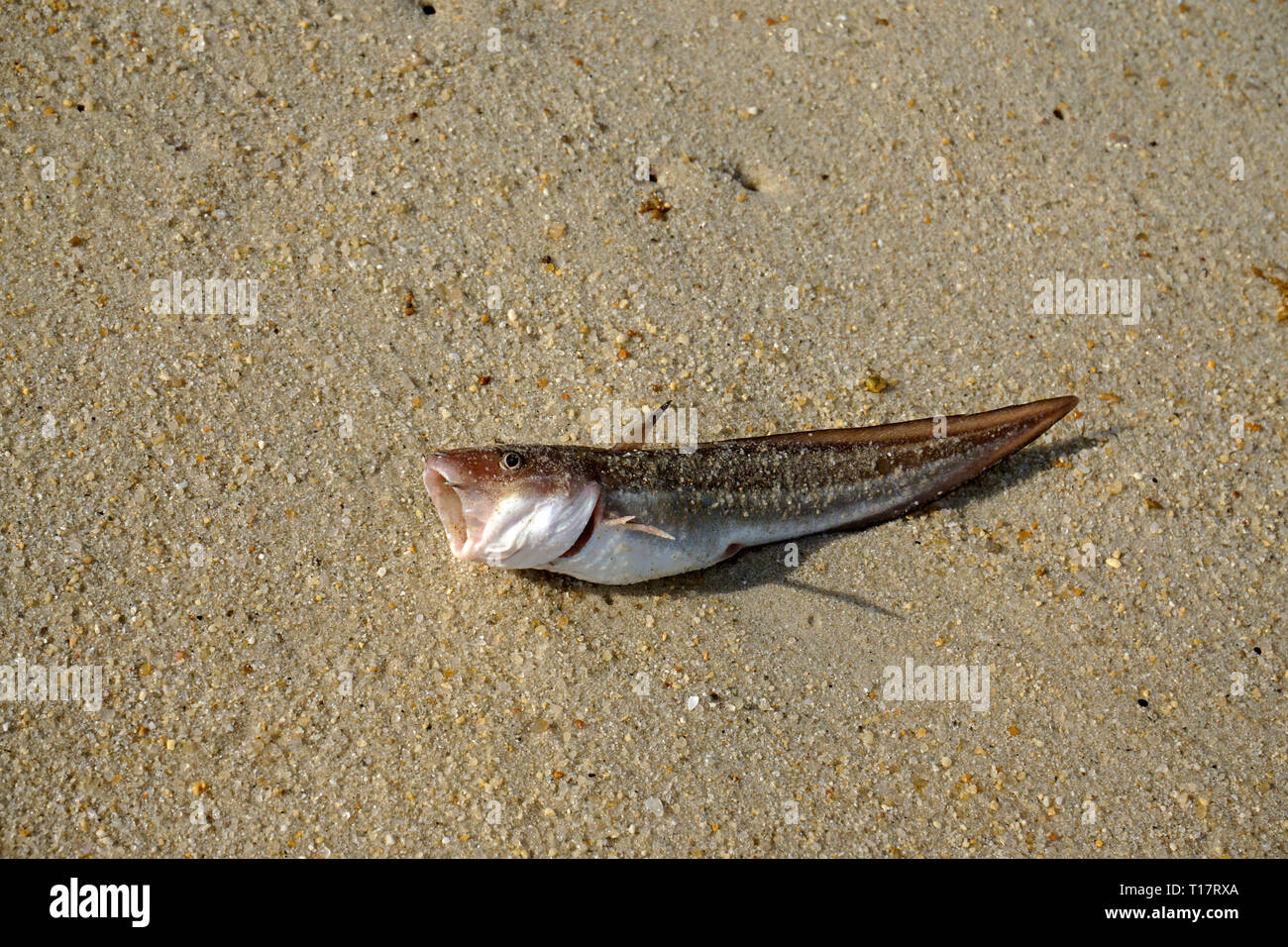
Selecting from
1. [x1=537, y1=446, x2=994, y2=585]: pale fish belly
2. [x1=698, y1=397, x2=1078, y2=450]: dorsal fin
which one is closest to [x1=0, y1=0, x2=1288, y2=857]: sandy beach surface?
[x1=537, y1=446, x2=994, y2=585]: pale fish belly

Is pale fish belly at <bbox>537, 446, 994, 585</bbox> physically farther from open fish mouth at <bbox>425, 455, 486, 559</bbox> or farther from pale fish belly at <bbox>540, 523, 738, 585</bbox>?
open fish mouth at <bbox>425, 455, 486, 559</bbox>

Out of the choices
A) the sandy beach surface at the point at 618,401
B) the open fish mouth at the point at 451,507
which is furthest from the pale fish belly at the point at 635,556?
the open fish mouth at the point at 451,507

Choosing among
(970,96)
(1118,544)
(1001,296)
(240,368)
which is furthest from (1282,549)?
(240,368)

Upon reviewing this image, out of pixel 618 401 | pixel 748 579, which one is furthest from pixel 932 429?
pixel 618 401

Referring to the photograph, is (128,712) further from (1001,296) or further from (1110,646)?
(1001,296)

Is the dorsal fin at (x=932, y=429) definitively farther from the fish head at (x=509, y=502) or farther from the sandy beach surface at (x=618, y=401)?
the fish head at (x=509, y=502)
